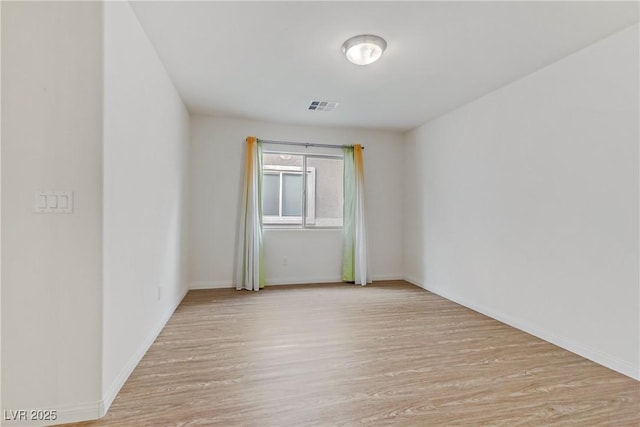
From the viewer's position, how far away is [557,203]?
2.58 meters

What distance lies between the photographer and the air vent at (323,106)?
12.1 feet

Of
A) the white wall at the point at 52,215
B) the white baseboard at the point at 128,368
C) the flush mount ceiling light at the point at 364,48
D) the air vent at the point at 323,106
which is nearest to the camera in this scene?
the white wall at the point at 52,215

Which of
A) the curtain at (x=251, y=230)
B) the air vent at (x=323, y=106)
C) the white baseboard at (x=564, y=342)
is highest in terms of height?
the air vent at (x=323, y=106)

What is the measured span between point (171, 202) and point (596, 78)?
385 centimetres

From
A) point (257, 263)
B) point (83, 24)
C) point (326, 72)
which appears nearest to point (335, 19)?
point (326, 72)

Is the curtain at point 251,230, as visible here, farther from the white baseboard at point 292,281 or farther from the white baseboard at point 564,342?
the white baseboard at point 564,342

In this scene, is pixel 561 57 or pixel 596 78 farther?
pixel 561 57

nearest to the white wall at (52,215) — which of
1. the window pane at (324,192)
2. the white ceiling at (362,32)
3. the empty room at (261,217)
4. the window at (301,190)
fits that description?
the empty room at (261,217)

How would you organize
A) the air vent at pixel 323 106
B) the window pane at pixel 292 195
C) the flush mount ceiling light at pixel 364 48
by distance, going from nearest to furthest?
the flush mount ceiling light at pixel 364 48, the air vent at pixel 323 106, the window pane at pixel 292 195

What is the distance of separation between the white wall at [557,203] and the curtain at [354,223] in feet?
4.08

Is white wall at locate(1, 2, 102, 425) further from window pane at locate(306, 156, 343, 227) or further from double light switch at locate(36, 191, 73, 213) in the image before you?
window pane at locate(306, 156, 343, 227)

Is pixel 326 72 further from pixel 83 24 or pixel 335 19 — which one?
pixel 83 24

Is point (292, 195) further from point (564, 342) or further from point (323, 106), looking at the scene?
point (564, 342)

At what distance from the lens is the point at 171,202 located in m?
3.16
